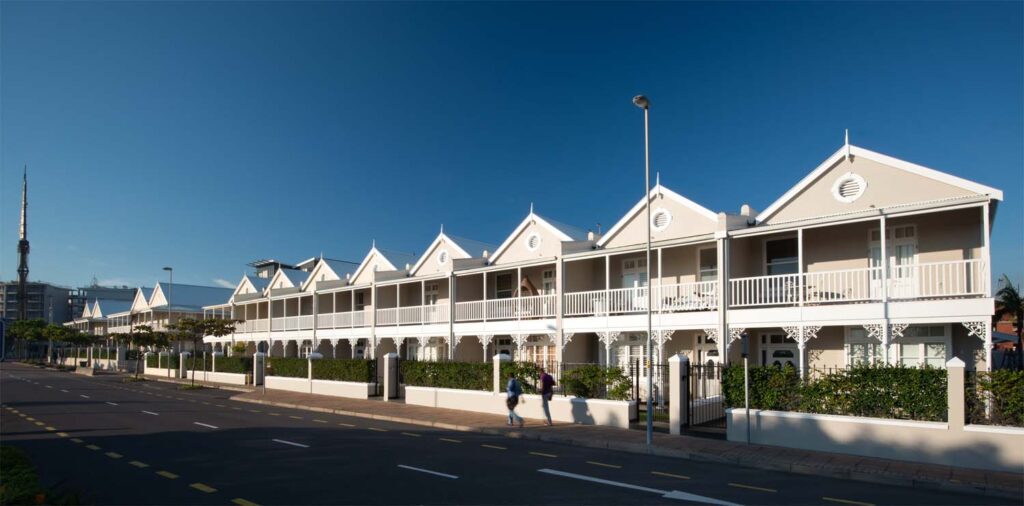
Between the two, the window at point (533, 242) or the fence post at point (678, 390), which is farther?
the window at point (533, 242)

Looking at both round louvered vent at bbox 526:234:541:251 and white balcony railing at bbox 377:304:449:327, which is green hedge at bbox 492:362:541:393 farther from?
white balcony railing at bbox 377:304:449:327

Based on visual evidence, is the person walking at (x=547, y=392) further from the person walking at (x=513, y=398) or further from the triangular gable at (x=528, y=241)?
the triangular gable at (x=528, y=241)

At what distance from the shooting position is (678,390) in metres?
17.0

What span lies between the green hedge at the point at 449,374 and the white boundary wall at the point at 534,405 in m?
0.26

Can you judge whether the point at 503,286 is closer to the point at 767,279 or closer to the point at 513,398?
the point at 513,398

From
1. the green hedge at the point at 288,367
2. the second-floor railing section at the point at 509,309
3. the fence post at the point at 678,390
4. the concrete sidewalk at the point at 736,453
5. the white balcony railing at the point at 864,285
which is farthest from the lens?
the green hedge at the point at 288,367

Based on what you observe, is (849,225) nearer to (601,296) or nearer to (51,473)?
(601,296)

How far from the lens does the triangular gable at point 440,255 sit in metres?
32.1

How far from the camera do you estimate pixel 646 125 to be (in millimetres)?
17234

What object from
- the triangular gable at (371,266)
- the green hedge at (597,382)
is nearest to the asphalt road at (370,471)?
the green hedge at (597,382)

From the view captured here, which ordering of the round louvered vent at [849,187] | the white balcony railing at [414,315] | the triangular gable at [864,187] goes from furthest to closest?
the white balcony railing at [414,315]
the round louvered vent at [849,187]
the triangular gable at [864,187]

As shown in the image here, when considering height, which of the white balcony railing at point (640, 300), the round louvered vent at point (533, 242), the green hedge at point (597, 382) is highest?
the round louvered vent at point (533, 242)

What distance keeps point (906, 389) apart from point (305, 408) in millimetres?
20801

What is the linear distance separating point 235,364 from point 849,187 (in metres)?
37.1
